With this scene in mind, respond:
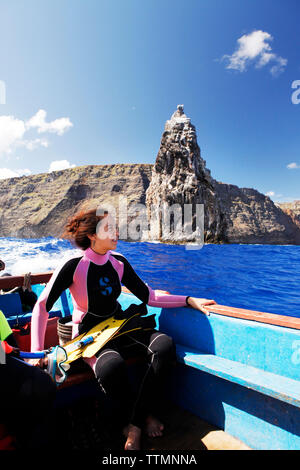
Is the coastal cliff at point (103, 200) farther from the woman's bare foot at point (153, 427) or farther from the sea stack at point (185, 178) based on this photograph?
the woman's bare foot at point (153, 427)

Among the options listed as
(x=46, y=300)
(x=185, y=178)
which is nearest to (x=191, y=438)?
(x=46, y=300)

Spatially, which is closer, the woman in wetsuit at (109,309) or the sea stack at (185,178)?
the woman in wetsuit at (109,309)

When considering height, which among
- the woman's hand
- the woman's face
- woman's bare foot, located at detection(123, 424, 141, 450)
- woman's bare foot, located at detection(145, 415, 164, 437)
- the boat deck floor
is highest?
the woman's face

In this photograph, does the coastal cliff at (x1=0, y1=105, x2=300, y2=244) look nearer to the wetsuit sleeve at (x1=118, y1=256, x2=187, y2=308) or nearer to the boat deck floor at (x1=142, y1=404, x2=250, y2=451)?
the wetsuit sleeve at (x1=118, y1=256, x2=187, y2=308)

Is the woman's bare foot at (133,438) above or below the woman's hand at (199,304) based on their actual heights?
below

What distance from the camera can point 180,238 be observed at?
47406 mm

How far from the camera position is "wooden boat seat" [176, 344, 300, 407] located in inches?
52.4

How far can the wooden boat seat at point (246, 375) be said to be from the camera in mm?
1331

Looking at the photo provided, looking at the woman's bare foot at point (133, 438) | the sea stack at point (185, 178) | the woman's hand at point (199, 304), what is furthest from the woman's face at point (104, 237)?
the sea stack at point (185, 178)

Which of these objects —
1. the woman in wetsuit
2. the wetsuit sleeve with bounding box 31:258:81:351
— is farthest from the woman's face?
the wetsuit sleeve with bounding box 31:258:81:351

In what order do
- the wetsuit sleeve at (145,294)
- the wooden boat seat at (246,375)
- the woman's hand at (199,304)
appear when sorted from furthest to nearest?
1. the wetsuit sleeve at (145,294)
2. the woman's hand at (199,304)
3. the wooden boat seat at (246,375)

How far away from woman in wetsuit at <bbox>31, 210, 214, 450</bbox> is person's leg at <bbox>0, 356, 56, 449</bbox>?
41 cm

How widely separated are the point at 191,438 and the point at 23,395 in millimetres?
1236

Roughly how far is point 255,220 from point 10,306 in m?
106
